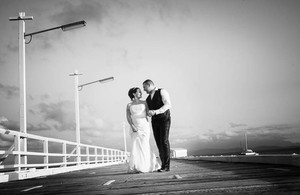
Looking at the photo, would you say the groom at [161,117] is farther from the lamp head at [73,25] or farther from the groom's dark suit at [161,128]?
the lamp head at [73,25]

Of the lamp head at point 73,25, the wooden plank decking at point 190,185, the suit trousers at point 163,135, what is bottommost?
the wooden plank decking at point 190,185

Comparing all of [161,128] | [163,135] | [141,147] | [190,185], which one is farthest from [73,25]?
[190,185]

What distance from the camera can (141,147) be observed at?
9328 millimetres

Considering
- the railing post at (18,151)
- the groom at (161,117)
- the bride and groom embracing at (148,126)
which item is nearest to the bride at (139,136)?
the bride and groom embracing at (148,126)

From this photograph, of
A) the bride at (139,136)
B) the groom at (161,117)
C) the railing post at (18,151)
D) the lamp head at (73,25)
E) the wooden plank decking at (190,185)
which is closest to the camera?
the wooden plank decking at (190,185)

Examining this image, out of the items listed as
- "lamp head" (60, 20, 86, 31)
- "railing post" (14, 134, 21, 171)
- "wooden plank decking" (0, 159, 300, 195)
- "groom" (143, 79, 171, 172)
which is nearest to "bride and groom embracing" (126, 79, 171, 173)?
"groom" (143, 79, 171, 172)

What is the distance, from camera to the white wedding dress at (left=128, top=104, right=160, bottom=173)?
29.9 ft

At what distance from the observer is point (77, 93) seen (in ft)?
73.3

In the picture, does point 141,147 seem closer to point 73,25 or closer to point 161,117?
point 161,117

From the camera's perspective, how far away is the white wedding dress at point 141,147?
9.12 m

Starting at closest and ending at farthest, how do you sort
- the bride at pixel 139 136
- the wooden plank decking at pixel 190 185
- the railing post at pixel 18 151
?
the wooden plank decking at pixel 190 185 → the bride at pixel 139 136 → the railing post at pixel 18 151

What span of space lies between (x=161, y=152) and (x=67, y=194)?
14.0ft

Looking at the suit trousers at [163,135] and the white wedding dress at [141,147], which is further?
the white wedding dress at [141,147]

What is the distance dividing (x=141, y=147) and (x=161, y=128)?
1.16m
